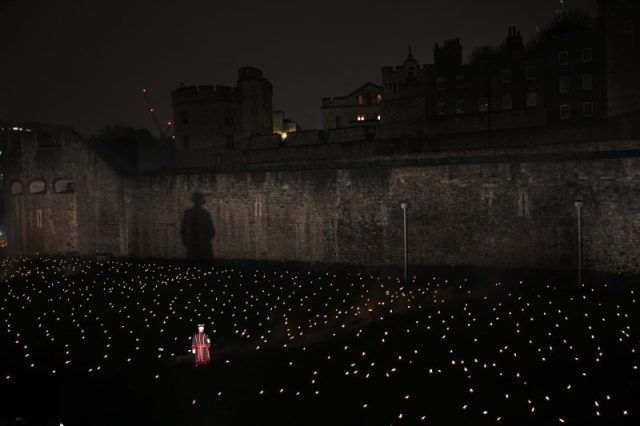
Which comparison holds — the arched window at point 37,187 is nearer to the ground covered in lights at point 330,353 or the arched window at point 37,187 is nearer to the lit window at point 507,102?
the ground covered in lights at point 330,353

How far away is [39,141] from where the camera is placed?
75.4ft

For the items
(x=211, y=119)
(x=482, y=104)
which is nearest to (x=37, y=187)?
(x=211, y=119)

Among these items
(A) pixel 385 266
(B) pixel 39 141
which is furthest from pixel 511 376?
(B) pixel 39 141

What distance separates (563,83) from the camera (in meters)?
33.8

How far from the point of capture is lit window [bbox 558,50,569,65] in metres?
33.7

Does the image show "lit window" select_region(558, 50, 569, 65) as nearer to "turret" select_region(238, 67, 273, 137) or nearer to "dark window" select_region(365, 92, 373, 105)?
"dark window" select_region(365, 92, 373, 105)

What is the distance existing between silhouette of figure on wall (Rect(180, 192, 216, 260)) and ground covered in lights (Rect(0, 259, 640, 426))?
→ 183 inches

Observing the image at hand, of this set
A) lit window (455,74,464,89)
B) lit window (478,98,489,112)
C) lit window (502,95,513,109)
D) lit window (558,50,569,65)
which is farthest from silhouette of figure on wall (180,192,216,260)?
lit window (558,50,569,65)

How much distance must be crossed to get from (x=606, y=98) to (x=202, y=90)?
2886cm

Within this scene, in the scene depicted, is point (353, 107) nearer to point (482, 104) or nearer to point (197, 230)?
point (482, 104)

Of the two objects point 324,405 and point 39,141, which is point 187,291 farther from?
point 39,141

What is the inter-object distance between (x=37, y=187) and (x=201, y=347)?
61.2ft

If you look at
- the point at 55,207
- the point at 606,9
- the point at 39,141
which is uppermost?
the point at 606,9

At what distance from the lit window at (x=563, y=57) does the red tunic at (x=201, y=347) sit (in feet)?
111
